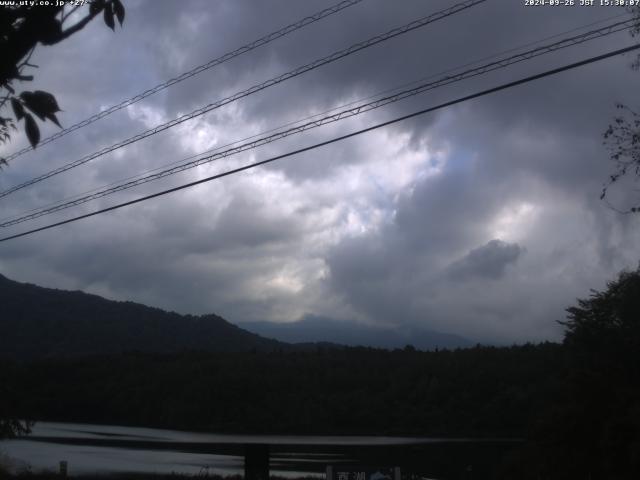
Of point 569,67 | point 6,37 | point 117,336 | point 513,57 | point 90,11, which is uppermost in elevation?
point 117,336

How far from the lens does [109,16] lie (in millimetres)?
4469

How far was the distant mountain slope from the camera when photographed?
106500mm

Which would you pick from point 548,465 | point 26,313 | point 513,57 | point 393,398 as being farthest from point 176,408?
point 513,57

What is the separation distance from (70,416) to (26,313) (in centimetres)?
3711

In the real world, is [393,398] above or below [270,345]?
below

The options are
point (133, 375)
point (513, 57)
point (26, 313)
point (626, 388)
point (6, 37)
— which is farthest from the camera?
point (26, 313)

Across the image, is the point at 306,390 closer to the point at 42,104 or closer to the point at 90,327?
the point at 90,327

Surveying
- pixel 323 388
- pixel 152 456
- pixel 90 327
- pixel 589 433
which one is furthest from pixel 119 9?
pixel 90 327

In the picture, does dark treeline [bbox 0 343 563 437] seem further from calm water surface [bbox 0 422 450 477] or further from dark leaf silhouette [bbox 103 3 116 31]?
dark leaf silhouette [bbox 103 3 116 31]

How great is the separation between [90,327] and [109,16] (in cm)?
12152

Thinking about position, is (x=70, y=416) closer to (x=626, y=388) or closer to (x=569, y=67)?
(x=626, y=388)

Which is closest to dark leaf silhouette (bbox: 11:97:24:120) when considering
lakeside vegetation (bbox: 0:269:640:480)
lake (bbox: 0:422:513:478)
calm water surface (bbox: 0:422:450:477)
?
lake (bbox: 0:422:513:478)

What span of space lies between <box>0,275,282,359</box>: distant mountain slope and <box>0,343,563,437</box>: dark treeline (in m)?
20.5

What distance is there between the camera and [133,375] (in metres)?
85.0
